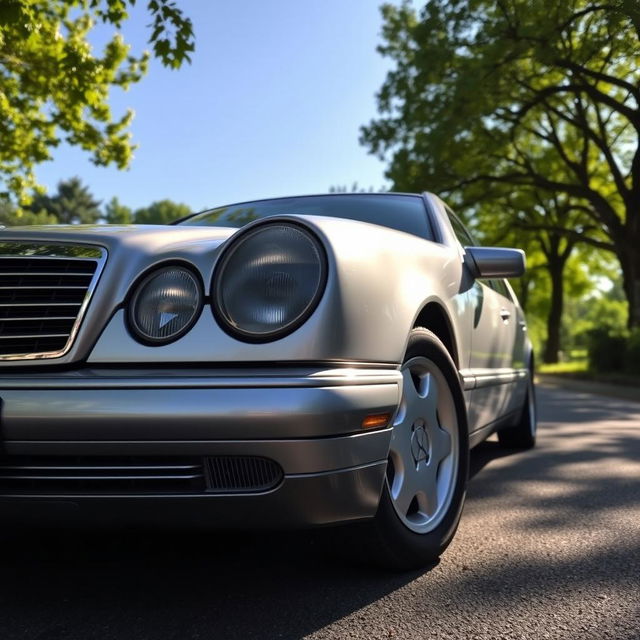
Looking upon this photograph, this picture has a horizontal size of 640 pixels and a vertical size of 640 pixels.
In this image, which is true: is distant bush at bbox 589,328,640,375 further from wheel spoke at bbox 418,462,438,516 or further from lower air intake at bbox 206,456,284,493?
lower air intake at bbox 206,456,284,493

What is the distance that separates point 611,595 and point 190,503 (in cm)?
131

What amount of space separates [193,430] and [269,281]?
0.47 meters

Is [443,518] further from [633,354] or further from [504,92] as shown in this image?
[504,92]

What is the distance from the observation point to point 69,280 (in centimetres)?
205

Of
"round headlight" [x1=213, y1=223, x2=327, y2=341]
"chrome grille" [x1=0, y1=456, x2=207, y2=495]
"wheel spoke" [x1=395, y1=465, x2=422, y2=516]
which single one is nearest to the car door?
"wheel spoke" [x1=395, y1=465, x2=422, y2=516]

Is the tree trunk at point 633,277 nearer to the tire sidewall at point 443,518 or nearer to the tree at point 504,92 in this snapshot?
the tree at point 504,92

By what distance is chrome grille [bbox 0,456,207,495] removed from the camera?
72.4 inches

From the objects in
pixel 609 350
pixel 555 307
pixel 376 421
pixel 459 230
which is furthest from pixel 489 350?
pixel 555 307

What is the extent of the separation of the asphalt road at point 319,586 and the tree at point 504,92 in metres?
9.61

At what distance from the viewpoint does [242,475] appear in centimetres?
185

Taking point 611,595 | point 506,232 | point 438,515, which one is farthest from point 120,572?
point 506,232

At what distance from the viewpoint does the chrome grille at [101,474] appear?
184 cm

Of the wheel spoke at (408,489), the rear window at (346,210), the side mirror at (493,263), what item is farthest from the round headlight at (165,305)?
the side mirror at (493,263)

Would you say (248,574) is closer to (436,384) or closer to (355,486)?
(355,486)
